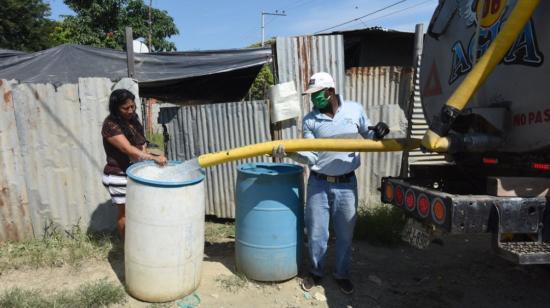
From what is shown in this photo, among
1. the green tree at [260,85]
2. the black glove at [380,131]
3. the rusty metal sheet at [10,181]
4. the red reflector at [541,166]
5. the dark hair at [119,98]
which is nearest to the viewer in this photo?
the red reflector at [541,166]

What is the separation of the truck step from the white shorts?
3325 mm

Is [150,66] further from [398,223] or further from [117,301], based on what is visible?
[398,223]

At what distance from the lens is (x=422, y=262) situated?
4.52m

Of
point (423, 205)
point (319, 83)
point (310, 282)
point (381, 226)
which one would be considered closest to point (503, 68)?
point (423, 205)

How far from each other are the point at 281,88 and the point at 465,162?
112 inches

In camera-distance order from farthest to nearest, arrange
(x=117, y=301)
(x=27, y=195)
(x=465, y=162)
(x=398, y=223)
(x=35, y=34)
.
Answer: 1. (x=35, y=34)
2. (x=398, y=223)
3. (x=27, y=195)
4. (x=117, y=301)
5. (x=465, y=162)

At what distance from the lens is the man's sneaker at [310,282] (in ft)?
12.4

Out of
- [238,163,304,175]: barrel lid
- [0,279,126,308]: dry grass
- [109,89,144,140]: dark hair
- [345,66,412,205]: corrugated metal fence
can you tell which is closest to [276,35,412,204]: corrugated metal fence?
[345,66,412,205]: corrugated metal fence

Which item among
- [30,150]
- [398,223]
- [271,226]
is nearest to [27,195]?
[30,150]

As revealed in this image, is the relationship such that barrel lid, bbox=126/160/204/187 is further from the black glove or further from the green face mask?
the black glove

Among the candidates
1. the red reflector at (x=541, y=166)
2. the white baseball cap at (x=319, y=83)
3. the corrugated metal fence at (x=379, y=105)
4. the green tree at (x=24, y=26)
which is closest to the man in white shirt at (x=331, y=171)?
the white baseball cap at (x=319, y=83)

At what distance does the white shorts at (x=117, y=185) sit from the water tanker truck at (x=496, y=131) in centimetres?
257

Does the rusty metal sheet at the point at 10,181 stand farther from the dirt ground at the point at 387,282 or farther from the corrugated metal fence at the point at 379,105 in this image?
the corrugated metal fence at the point at 379,105

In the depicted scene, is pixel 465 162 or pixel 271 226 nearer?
pixel 465 162
